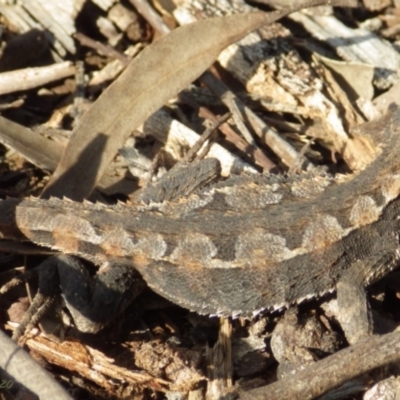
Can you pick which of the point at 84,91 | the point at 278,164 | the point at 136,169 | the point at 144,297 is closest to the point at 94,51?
the point at 84,91

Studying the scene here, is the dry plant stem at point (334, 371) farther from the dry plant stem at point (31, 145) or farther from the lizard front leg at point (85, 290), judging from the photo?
the dry plant stem at point (31, 145)

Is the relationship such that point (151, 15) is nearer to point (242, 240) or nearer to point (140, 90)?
point (140, 90)

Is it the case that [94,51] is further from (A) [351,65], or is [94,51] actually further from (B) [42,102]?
(A) [351,65]

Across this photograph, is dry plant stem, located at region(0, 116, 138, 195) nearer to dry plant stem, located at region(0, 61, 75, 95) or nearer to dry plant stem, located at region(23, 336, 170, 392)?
dry plant stem, located at region(0, 61, 75, 95)

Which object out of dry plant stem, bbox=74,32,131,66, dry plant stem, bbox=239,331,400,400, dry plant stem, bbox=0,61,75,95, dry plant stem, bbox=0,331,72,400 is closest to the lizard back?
dry plant stem, bbox=239,331,400,400

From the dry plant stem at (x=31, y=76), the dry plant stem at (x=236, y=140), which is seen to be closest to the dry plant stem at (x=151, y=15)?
the dry plant stem at (x=236, y=140)

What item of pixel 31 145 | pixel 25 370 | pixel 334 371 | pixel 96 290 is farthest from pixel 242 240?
pixel 31 145
